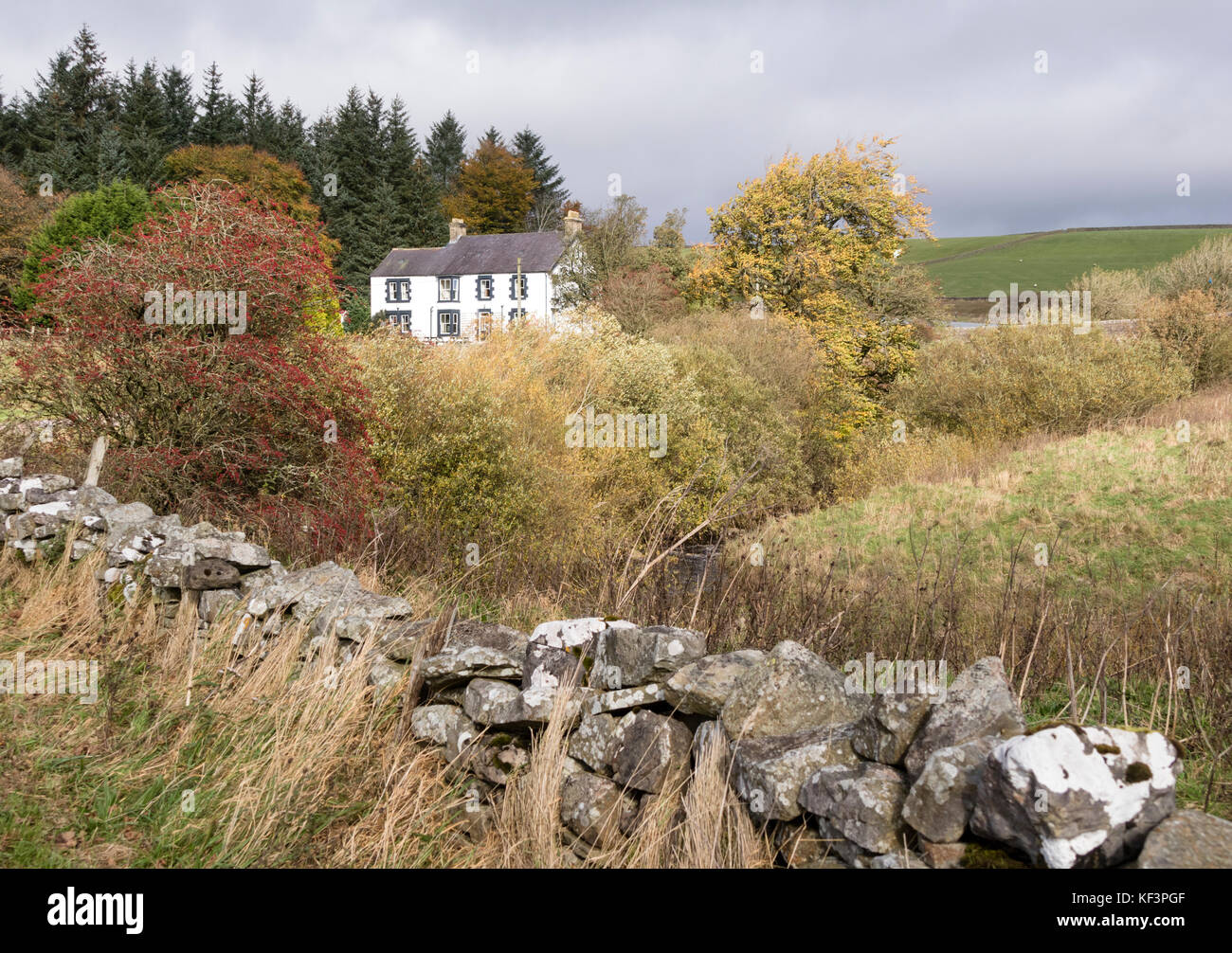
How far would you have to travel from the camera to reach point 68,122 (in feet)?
165

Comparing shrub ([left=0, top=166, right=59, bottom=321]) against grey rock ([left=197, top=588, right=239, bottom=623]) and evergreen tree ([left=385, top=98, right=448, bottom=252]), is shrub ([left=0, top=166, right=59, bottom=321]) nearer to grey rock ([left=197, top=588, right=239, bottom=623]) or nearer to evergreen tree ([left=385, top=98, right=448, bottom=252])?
evergreen tree ([left=385, top=98, right=448, bottom=252])

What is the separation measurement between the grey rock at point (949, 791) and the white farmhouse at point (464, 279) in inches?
1796

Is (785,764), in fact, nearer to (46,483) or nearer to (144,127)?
(46,483)

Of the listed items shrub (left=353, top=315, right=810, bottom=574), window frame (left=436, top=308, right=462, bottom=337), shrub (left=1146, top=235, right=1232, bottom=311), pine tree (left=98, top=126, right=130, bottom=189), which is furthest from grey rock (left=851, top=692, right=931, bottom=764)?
pine tree (left=98, top=126, right=130, bottom=189)

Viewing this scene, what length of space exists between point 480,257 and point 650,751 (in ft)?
160

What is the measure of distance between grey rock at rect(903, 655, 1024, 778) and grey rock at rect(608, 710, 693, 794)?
1134 millimetres

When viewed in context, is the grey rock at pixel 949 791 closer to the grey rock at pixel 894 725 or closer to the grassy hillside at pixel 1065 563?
the grey rock at pixel 894 725

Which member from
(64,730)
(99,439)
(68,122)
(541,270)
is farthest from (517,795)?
(68,122)

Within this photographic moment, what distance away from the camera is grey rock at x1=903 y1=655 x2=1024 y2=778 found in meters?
2.81

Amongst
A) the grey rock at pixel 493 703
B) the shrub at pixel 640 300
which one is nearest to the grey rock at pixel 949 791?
the grey rock at pixel 493 703

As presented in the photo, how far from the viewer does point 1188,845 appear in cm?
223
